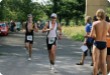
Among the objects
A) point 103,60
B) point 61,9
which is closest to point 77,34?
point 103,60

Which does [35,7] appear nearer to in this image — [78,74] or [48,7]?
[48,7]

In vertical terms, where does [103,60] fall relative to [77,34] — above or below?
above

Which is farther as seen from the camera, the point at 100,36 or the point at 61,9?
the point at 61,9

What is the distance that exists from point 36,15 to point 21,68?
7579cm

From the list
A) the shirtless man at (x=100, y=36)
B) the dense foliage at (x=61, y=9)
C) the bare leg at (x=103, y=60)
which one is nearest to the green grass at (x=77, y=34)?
the bare leg at (x=103, y=60)

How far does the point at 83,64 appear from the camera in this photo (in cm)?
1419

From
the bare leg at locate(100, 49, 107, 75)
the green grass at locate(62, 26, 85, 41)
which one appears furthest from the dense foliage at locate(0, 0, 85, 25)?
the bare leg at locate(100, 49, 107, 75)

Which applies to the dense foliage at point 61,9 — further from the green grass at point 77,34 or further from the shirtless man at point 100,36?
the shirtless man at point 100,36

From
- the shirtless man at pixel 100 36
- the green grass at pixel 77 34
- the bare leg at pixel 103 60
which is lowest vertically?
the green grass at pixel 77 34

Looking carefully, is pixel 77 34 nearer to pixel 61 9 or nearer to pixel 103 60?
pixel 103 60

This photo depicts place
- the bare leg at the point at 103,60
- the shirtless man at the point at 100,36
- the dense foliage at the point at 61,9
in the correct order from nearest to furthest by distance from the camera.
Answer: the shirtless man at the point at 100,36 < the bare leg at the point at 103,60 < the dense foliage at the point at 61,9

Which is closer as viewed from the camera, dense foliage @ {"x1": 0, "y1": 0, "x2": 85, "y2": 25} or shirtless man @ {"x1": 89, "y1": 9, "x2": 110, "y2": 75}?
shirtless man @ {"x1": 89, "y1": 9, "x2": 110, "y2": 75}

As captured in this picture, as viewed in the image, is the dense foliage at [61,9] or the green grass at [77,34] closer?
the green grass at [77,34]

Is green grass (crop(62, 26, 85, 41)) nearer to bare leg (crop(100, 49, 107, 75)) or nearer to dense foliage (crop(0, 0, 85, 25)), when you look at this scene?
bare leg (crop(100, 49, 107, 75))
